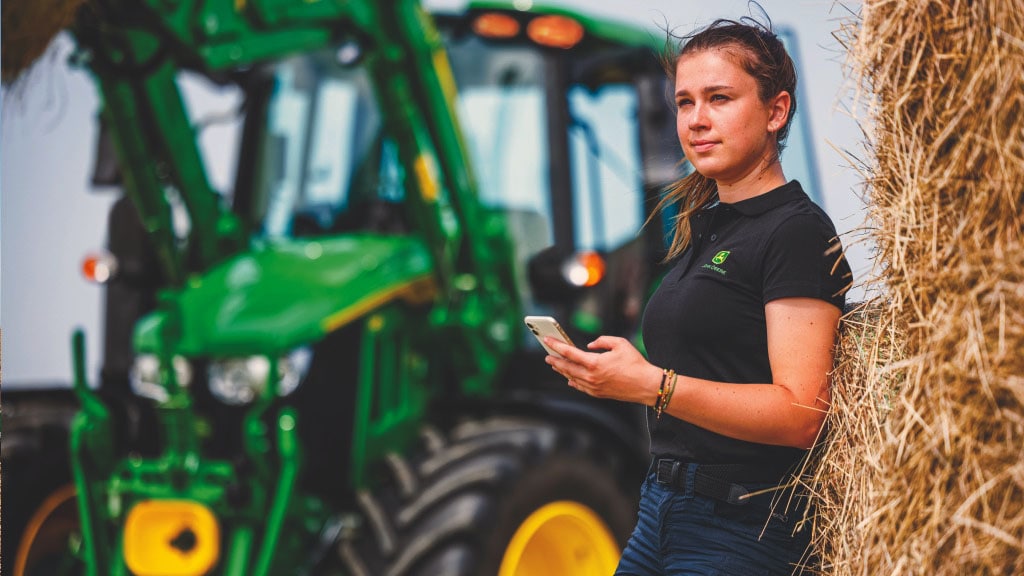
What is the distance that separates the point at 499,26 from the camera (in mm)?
4336

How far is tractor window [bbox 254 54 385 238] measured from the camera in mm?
4414

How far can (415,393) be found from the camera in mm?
4285

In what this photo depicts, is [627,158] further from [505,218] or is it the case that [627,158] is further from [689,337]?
[689,337]

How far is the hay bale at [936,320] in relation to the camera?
65.4 inches

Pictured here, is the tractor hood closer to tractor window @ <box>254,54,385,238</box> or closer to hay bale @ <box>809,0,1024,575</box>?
tractor window @ <box>254,54,385,238</box>

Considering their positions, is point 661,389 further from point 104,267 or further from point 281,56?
point 104,267

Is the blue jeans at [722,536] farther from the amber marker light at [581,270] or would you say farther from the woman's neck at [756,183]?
the amber marker light at [581,270]

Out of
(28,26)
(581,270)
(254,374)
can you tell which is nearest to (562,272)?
(581,270)

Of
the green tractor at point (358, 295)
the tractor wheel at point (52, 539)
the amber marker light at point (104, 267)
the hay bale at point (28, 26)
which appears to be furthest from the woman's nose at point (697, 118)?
the tractor wheel at point (52, 539)

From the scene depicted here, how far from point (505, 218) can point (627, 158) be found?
52 cm

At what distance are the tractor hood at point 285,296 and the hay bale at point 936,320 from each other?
2.34 meters

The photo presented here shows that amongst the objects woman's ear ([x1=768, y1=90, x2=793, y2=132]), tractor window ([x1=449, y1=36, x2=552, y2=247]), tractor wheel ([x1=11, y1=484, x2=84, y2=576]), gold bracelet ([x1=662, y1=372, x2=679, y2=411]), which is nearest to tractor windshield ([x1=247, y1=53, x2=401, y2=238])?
tractor window ([x1=449, y1=36, x2=552, y2=247])

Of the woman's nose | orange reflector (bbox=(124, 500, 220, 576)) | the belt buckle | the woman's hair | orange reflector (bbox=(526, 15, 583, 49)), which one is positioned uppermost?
orange reflector (bbox=(526, 15, 583, 49))

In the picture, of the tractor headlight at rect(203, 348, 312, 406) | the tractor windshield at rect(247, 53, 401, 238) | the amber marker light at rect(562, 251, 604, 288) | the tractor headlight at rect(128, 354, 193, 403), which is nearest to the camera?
the tractor headlight at rect(203, 348, 312, 406)
